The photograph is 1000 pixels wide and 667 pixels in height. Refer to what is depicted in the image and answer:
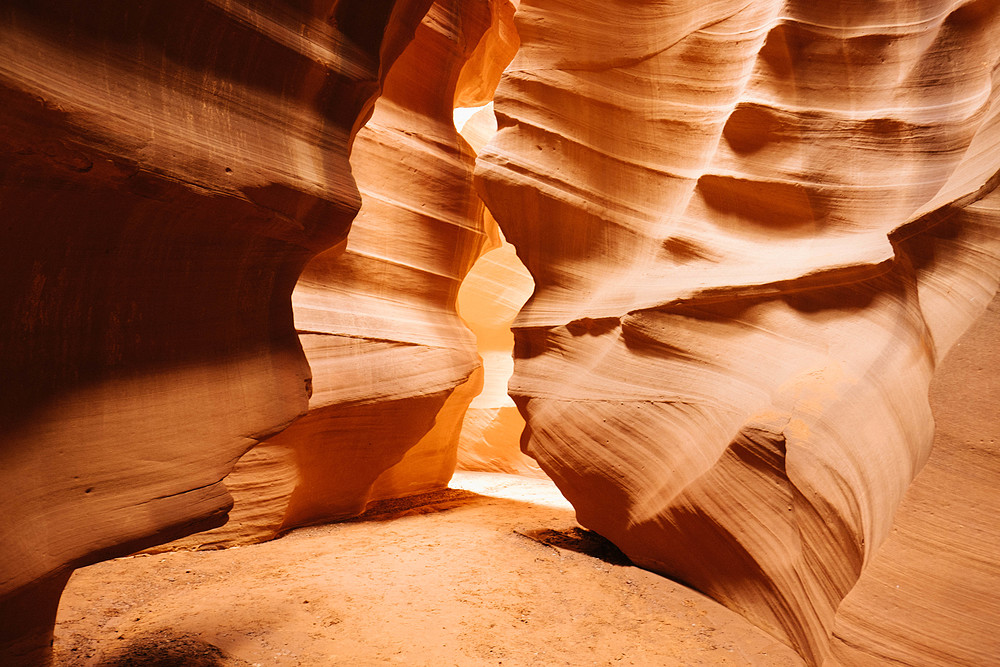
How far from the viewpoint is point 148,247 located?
2.04m

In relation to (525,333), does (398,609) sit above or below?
below

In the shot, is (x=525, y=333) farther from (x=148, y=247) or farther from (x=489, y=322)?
(x=489, y=322)

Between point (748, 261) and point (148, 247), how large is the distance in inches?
110

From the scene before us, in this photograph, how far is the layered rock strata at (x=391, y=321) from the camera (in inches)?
176

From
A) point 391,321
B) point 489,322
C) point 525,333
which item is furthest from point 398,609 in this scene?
point 489,322

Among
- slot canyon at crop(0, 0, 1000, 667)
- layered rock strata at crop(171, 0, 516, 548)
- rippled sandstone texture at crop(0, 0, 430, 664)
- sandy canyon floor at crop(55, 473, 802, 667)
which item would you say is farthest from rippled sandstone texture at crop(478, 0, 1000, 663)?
rippled sandstone texture at crop(0, 0, 430, 664)

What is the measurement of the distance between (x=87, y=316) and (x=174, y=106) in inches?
27.1

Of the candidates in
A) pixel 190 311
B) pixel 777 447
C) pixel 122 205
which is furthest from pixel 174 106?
pixel 777 447

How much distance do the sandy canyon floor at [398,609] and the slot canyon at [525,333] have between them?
26 mm

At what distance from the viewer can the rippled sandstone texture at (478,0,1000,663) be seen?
2.57 meters

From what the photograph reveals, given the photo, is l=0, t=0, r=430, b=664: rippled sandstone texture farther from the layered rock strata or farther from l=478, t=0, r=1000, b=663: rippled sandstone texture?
the layered rock strata

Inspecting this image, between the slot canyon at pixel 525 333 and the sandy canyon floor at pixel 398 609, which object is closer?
the slot canyon at pixel 525 333

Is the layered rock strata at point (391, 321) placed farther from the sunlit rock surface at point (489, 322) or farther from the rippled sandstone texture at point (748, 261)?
the sunlit rock surface at point (489, 322)

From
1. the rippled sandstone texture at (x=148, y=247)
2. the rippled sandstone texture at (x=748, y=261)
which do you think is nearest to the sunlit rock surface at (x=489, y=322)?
the rippled sandstone texture at (x=748, y=261)
